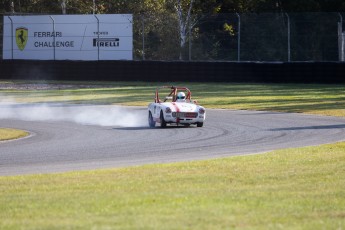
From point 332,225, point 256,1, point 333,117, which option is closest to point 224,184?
point 332,225

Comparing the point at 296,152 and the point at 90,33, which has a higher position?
the point at 90,33

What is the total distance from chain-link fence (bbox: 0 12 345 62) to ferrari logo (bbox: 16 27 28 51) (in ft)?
24.2

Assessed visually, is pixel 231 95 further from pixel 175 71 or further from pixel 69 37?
pixel 69 37

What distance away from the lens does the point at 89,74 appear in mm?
46469

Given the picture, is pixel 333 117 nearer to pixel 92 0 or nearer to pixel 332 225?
pixel 332 225

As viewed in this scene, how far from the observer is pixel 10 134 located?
832 inches

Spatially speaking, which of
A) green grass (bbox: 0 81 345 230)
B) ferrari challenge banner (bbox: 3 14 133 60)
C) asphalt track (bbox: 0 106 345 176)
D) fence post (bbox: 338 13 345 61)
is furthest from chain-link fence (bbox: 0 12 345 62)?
green grass (bbox: 0 81 345 230)

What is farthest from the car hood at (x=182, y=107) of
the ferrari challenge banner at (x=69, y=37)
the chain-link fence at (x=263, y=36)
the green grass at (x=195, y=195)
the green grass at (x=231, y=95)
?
the ferrari challenge banner at (x=69, y=37)

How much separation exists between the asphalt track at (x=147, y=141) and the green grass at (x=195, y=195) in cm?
132

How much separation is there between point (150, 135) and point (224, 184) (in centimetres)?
907

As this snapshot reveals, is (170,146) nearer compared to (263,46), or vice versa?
(170,146)

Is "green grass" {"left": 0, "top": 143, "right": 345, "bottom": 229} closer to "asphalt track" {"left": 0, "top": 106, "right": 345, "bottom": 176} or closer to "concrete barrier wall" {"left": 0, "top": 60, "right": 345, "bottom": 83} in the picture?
Answer: "asphalt track" {"left": 0, "top": 106, "right": 345, "bottom": 176}

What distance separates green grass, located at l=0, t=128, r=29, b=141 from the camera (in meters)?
20.4

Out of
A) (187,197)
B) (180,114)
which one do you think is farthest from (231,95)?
(187,197)
